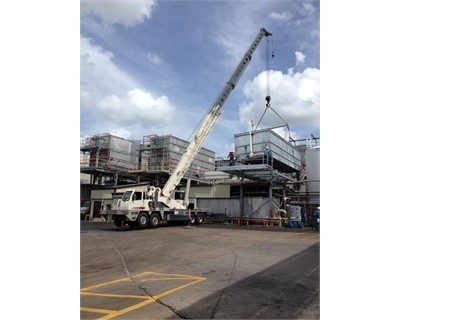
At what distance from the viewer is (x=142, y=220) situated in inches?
725

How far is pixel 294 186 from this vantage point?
27344 millimetres

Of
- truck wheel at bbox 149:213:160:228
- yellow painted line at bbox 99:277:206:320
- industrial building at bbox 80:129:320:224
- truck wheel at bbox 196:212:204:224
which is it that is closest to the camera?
yellow painted line at bbox 99:277:206:320

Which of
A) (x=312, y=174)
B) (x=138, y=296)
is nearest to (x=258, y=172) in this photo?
(x=312, y=174)

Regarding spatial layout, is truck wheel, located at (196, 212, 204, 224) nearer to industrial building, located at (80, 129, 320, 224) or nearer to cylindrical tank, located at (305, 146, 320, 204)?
industrial building, located at (80, 129, 320, 224)

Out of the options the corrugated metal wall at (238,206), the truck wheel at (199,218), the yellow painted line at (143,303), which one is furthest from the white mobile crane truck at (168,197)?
the yellow painted line at (143,303)

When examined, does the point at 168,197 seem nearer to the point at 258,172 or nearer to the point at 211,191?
the point at 258,172

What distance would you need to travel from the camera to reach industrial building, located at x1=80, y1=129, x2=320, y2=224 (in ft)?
70.3

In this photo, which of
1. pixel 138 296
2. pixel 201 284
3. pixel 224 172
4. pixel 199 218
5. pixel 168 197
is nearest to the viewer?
pixel 138 296

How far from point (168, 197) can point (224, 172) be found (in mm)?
5127

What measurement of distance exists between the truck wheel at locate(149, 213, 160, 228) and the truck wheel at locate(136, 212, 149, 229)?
10.9 inches

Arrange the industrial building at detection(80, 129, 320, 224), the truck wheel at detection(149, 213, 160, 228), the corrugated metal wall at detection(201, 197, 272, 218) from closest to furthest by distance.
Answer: the truck wheel at detection(149, 213, 160, 228) → the industrial building at detection(80, 129, 320, 224) → the corrugated metal wall at detection(201, 197, 272, 218)

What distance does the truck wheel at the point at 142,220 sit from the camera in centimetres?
1822

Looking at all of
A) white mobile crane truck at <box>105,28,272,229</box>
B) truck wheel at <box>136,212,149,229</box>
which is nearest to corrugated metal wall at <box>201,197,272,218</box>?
white mobile crane truck at <box>105,28,272,229</box>
